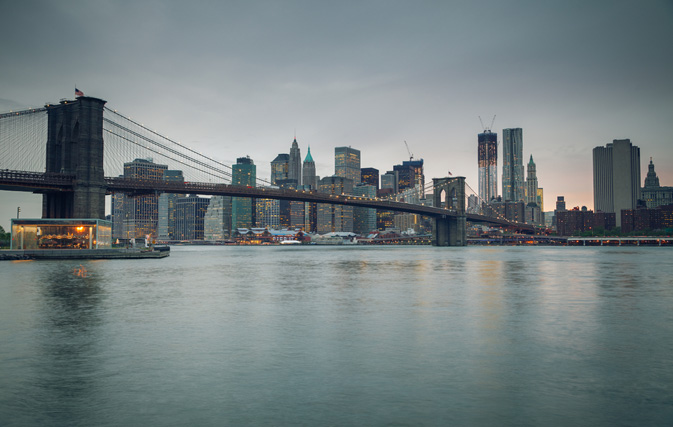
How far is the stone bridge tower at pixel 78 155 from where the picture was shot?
64938mm

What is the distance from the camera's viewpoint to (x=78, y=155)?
66.6 meters

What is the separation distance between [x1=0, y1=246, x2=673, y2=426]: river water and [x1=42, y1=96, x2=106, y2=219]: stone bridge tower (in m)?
45.8

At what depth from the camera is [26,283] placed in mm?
30906

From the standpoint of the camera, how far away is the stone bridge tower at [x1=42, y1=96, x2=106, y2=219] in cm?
6494

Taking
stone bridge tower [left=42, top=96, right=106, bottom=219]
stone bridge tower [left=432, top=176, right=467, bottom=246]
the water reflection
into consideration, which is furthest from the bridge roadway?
the water reflection

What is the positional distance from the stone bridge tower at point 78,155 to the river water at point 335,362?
45.8m

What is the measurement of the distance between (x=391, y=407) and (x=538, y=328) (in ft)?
31.7

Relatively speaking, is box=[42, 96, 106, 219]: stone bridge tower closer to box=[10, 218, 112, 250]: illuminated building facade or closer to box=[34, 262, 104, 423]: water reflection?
box=[10, 218, 112, 250]: illuminated building facade

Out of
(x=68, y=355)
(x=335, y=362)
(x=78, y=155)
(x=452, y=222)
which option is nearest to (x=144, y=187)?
(x=78, y=155)

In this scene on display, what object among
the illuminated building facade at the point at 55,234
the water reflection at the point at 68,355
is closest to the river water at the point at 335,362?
the water reflection at the point at 68,355

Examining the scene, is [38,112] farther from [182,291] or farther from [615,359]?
[615,359]

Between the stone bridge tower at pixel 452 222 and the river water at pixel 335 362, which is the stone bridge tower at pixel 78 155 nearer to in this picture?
the river water at pixel 335 362

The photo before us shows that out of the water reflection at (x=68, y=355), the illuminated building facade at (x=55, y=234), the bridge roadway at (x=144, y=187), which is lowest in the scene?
the water reflection at (x=68, y=355)

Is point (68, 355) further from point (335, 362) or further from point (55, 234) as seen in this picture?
point (55, 234)
